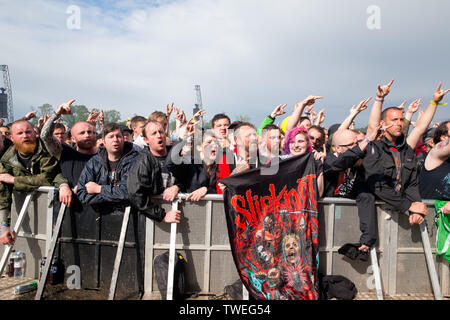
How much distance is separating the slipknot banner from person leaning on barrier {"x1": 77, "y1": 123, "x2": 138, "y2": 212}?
1.33 meters

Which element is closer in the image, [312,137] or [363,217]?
[363,217]

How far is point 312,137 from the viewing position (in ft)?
17.4

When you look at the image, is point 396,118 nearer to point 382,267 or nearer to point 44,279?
point 382,267

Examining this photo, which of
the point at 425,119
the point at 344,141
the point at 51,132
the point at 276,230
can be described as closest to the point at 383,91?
the point at 425,119

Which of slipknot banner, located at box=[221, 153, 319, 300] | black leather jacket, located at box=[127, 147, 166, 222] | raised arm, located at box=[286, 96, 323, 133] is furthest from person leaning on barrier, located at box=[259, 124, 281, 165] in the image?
black leather jacket, located at box=[127, 147, 166, 222]

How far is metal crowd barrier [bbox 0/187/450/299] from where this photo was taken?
3982mm

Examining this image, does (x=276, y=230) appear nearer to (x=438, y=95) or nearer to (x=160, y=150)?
(x=160, y=150)

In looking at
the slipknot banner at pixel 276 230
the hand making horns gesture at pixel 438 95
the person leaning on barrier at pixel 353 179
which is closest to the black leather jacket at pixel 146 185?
the slipknot banner at pixel 276 230

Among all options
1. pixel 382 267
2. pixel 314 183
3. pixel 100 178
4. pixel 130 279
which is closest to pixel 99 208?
pixel 100 178

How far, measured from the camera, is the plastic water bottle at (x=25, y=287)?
13.5ft

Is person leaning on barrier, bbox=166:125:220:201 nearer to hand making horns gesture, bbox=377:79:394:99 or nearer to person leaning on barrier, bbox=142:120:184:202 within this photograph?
person leaning on barrier, bbox=142:120:184:202

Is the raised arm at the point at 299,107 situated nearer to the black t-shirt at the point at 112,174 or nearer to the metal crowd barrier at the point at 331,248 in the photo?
the metal crowd barrier at the point at 331,248
